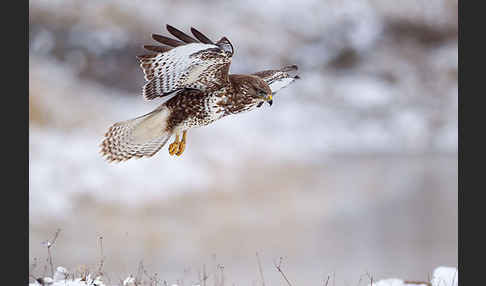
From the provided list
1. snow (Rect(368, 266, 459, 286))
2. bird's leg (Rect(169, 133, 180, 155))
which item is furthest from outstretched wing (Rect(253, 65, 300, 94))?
snow (Rect(368, 266, 459, 286))

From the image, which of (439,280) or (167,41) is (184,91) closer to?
(167,41)

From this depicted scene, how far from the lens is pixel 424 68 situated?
4102 millimetres

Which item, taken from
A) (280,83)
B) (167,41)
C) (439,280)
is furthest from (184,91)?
(439,280)

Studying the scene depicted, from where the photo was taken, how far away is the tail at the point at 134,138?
243 cm

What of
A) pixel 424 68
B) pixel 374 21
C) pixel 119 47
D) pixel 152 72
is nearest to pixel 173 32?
pixel 152 72

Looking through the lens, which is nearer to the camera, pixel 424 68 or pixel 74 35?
pixel 74 35

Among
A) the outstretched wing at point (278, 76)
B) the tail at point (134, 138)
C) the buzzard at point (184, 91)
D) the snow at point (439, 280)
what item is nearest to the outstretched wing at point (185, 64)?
the buzzard at point (184, 91)

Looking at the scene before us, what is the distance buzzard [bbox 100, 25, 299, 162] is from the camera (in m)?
2.07

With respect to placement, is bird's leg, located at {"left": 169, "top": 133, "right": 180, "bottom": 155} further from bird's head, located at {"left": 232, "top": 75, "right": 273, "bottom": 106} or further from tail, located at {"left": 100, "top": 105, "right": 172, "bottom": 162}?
bird's head, located at {"left": 232, "top": 75, "right": 273, "bottom": 106}

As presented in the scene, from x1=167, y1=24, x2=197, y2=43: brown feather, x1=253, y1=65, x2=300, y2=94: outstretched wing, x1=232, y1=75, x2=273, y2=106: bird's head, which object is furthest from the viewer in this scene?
x1=253, y1=65, x2=300, y2=94: outstretched wing

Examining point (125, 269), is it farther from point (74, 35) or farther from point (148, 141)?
point (74, 35)

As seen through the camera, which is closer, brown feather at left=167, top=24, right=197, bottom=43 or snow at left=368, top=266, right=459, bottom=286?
brown feather at left=167, top=24, right=197, bottom=43

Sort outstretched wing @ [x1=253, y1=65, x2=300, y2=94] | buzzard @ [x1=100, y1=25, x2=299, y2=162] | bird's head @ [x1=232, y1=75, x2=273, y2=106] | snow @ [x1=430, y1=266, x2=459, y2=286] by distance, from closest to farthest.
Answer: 1. buzzard @ [x1=100, y1=25, x2=299, y2=162]
2. bird's head @ [x1=232, y1=75, x2=273, y2=106]
3. outstretched wing @ [x1=253, y1=65, x2=300, y2=94]
4. snow @ [x1=430, y1=266, x2=459, y2=286]

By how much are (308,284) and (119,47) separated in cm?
210
